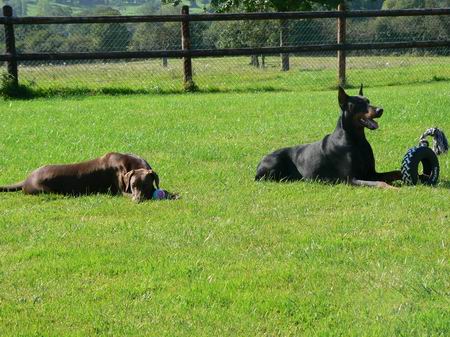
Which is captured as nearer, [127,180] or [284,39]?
[127,180]

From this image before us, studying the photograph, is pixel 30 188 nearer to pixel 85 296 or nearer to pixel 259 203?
pixel 259 203

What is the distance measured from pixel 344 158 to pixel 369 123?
15.7 inches

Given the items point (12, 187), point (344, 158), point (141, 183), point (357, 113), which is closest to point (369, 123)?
point (357, 113)

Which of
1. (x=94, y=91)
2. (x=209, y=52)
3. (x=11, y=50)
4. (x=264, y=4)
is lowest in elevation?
(x=94, y=91)

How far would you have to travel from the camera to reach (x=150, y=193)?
7.34m

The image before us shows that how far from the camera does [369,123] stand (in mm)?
7852

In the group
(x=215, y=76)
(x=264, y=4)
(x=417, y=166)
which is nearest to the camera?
(x=417, y=166)

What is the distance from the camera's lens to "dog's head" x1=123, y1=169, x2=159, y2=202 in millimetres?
7253

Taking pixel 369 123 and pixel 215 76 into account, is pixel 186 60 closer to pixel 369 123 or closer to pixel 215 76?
pixel 215 76

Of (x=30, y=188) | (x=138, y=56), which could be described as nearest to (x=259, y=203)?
(x=30, y=188)

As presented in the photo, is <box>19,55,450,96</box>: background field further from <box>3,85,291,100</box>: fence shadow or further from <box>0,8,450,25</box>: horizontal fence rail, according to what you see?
<box>0,8,450,25</box>: horizontal fence rail

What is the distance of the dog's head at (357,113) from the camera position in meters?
7.85

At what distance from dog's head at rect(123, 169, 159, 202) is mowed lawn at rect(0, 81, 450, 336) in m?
0.14

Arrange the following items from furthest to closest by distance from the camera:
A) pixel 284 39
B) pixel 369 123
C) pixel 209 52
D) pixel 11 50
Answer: pixel 284 39
pixel 209 52
pixel 11 50
pixel 369 123
